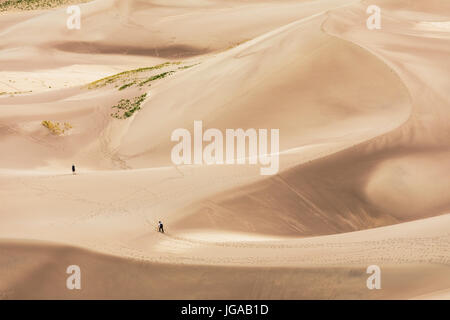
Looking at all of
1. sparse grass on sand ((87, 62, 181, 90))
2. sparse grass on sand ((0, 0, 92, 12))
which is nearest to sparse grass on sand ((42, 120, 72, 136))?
sparse grass on sand ((87, 62, 181, 90))

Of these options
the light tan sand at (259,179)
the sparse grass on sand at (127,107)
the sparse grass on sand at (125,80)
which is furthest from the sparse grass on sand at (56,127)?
the sparse grass on sand at (125,80)

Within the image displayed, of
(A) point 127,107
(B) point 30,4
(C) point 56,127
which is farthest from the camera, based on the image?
(B) point 30,4

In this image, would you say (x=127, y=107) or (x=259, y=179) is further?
(x=127, y=107)

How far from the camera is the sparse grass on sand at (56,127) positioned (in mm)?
26125

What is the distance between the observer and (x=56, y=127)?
86.4 feet

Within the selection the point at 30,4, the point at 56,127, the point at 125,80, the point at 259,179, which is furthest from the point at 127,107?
the point at 30,4

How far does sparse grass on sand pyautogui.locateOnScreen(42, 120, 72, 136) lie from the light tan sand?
408mm

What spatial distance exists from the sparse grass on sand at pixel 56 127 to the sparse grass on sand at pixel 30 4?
1528 inches

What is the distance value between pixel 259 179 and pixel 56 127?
37.1 feet

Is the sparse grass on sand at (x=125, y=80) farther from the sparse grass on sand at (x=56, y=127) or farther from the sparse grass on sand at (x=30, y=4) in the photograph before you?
the sparse grass on sand at (x=30, y=4)

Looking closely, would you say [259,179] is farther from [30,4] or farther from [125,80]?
[30,4]

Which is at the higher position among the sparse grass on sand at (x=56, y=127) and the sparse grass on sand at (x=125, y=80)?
the sparse grass on sand at (x=125, y=80)

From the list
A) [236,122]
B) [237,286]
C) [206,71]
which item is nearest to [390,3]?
[206,71]
